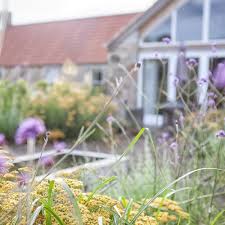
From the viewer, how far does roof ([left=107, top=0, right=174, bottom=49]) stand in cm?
1301

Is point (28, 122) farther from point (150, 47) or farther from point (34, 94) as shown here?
point (150, 47)

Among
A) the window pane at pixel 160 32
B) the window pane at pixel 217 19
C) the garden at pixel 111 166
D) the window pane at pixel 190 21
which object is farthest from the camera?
the window pane at pixel 160 32

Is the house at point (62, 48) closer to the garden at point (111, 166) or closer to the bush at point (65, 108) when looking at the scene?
the bush at point (65, 108)

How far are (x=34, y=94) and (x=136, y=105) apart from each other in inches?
165

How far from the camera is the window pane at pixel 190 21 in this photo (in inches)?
509

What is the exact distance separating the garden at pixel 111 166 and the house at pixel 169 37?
232 centimetres

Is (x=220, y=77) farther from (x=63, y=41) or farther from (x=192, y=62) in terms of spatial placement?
(x=63, y=41)

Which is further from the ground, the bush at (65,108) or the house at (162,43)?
the house at (162,43)

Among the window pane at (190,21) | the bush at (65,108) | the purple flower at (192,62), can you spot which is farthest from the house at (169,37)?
the purple flower at (192,62)

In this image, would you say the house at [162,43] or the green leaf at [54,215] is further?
the house at [162,43]

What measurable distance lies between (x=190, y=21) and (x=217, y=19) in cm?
74

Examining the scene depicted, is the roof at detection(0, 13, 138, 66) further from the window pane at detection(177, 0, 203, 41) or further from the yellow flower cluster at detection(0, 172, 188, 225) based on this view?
the yellow flower cluster at detection(0, 172, 188, 225)

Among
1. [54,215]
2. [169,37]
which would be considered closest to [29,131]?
[54,215]

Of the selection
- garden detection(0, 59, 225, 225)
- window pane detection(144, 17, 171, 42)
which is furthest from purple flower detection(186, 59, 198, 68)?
window pane detection(144, 17, 171, 42)
